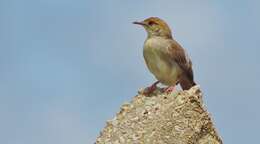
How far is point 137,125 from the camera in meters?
9.16

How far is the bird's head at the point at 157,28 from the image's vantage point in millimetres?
13031

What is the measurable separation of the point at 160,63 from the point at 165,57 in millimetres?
170

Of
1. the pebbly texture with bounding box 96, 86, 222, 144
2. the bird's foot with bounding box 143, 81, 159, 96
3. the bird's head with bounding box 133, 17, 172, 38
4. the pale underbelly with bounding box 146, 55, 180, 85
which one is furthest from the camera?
the bird's head with bounding box 133, 17, 172, 38

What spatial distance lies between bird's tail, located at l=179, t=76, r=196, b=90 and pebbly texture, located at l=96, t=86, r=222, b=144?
9.92 feet

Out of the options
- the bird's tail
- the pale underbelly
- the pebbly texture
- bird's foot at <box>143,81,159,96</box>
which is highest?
the pale underbelly

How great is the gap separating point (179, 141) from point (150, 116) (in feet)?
2.21

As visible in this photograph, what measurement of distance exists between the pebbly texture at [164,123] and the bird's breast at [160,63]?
3.03m

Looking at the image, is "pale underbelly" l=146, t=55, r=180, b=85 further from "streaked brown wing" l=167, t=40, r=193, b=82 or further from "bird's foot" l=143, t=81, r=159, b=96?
"bird's foot" l=143, t=81, r=159, b=96

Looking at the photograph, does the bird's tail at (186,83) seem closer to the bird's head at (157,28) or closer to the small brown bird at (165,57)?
the small brown bird at (165,57)

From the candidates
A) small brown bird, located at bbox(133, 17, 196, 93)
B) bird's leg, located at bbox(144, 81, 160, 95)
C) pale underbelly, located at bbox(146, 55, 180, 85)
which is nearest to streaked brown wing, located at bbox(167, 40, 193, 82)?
small brown bird, located at bbox(133, 17, 196, 93)

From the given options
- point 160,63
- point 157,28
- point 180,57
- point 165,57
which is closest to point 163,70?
point 160,63

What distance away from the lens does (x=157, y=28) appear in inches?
515

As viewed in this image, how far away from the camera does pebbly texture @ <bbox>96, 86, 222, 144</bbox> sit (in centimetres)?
888

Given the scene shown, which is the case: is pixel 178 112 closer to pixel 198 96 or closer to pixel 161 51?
pixel 198 96
